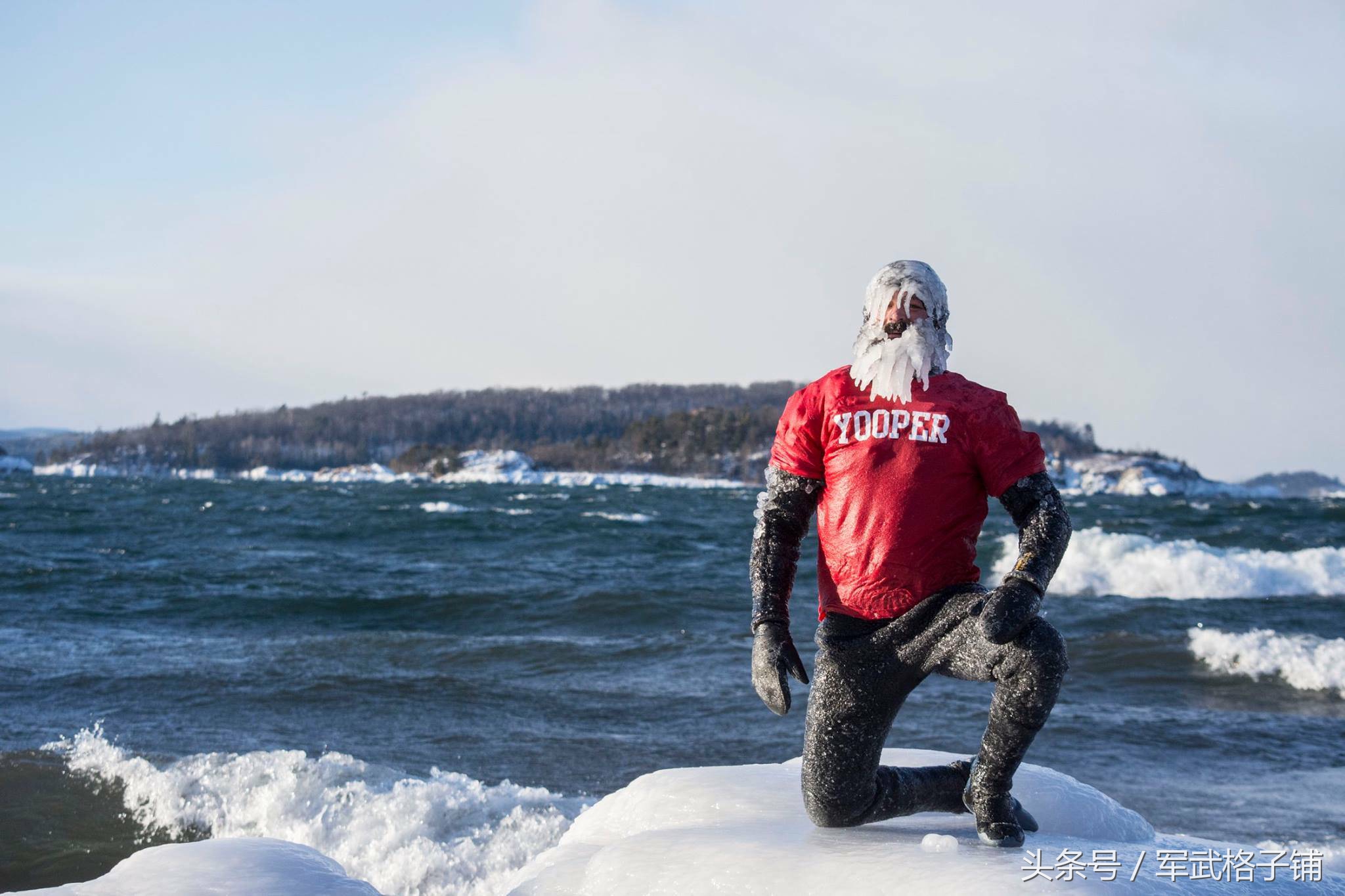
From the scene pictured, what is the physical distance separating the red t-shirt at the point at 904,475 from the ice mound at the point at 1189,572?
54.8 ft

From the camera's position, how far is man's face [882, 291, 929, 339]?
325 centimetres

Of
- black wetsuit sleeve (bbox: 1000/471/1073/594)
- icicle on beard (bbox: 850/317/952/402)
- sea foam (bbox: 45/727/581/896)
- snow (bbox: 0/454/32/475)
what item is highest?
icicle on beard (bbox: 850/317/952/402)

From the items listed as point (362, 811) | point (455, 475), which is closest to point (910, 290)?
point (362, 811)

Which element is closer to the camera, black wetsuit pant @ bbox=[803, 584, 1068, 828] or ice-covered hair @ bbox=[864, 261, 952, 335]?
black wetsuit pant @ bbox=[803, 584, 1068, 828]

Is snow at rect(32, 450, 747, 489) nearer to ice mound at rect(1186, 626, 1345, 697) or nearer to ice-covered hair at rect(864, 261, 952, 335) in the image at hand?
ice mound at rect(1186, 626, 1345, 697)

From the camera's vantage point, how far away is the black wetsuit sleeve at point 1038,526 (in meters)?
2.98

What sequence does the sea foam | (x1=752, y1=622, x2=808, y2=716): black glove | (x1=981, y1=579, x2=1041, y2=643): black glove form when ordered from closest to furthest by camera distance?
(x1=981, y1=579, x2=1041, y2=643): black glove → (x1=752, y1=622, x2=808, y2=716): black glove → the sea foam

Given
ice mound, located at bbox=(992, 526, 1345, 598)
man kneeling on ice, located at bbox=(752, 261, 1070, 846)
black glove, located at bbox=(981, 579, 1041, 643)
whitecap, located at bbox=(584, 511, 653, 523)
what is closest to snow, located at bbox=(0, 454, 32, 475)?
whitecap, located at bbox=(584, 511, 653, 523)

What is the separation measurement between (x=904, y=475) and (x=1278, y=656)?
10.7 metres

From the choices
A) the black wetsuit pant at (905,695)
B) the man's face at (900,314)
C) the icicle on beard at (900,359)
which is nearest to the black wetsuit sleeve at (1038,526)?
the black wetsuit pant at (905,695)

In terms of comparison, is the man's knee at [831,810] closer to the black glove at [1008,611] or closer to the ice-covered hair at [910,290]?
the black glove at [1008,611]

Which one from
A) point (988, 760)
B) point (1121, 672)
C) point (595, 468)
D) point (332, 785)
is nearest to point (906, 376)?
point (988, 760)

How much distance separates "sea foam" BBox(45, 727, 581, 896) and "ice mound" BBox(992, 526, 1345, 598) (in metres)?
14.8

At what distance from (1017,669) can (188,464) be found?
521ft
